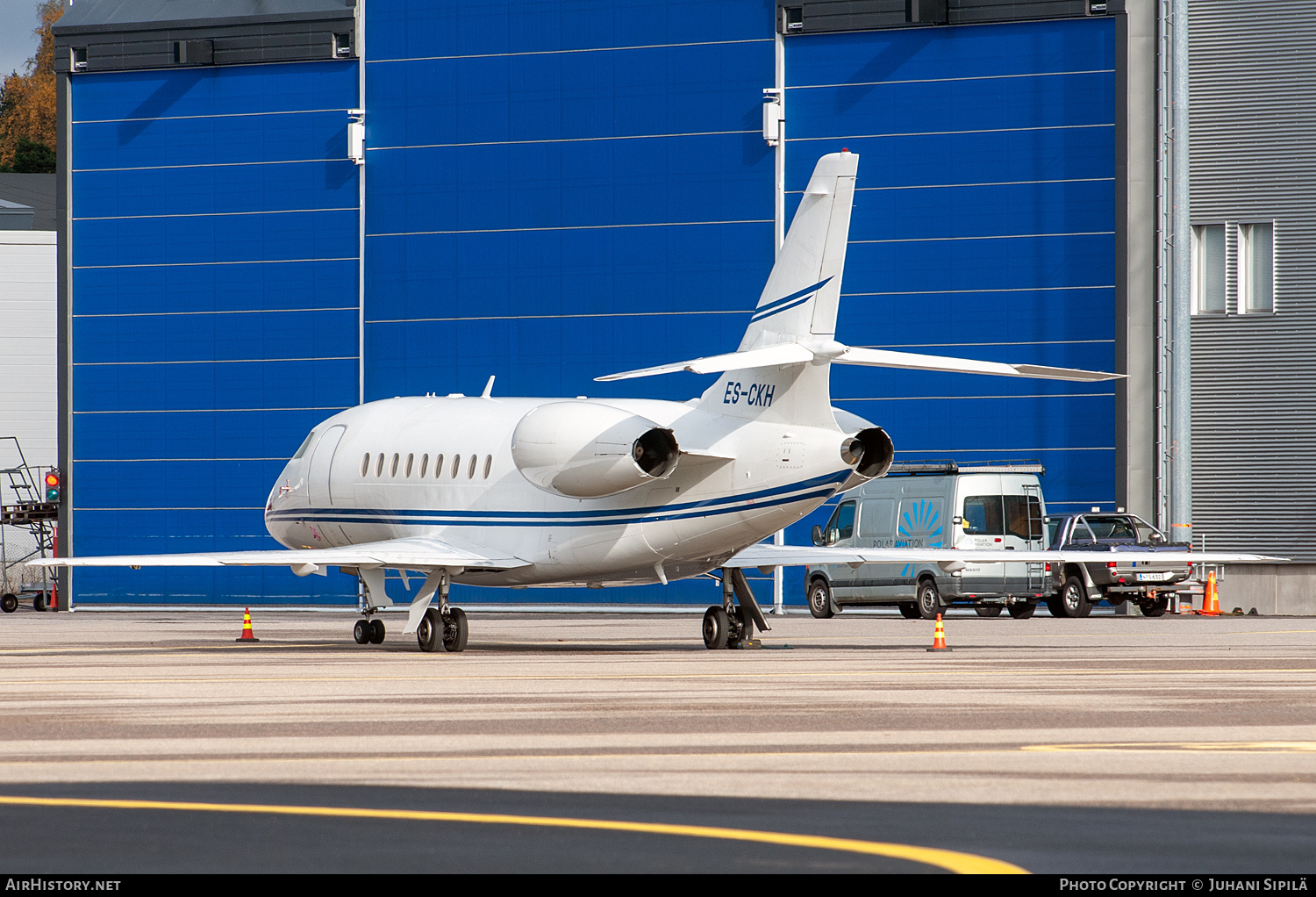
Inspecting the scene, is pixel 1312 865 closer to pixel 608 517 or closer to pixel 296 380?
pixel 608 517

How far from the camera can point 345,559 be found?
81.5 ft

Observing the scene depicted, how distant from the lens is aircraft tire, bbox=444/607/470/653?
25.3 m

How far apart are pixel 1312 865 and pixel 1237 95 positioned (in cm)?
4279

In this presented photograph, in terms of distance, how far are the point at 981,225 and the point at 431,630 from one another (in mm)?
21913

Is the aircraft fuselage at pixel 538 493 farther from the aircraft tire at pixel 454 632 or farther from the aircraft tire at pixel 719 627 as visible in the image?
the aircraft tire at pixel 454 632

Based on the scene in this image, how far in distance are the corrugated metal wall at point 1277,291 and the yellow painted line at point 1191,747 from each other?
36.2 m

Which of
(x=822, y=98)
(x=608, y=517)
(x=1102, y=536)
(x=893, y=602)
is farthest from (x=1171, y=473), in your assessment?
(x=608, y=517)

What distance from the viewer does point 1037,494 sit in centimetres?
3834

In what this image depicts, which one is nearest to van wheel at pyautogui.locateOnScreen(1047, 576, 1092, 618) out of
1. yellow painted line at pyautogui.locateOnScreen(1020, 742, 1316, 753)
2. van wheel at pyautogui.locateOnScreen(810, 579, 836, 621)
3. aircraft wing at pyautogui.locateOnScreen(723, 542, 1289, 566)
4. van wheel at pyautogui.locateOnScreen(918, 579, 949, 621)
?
van wheel at pyautogui.locateOnScreen(918, 579, 949, 621)

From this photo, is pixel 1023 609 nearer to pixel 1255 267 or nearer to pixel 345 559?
pixel 1255 267

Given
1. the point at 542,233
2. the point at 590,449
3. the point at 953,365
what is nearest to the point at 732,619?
the point at 590,449

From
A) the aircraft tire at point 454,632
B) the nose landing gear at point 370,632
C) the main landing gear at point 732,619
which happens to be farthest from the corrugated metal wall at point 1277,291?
the aircraft tire at point 454,632

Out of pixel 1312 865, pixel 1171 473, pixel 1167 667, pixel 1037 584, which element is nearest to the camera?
pixel 1312 865

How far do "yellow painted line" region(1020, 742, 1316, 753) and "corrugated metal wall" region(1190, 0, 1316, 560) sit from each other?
36.2 m
